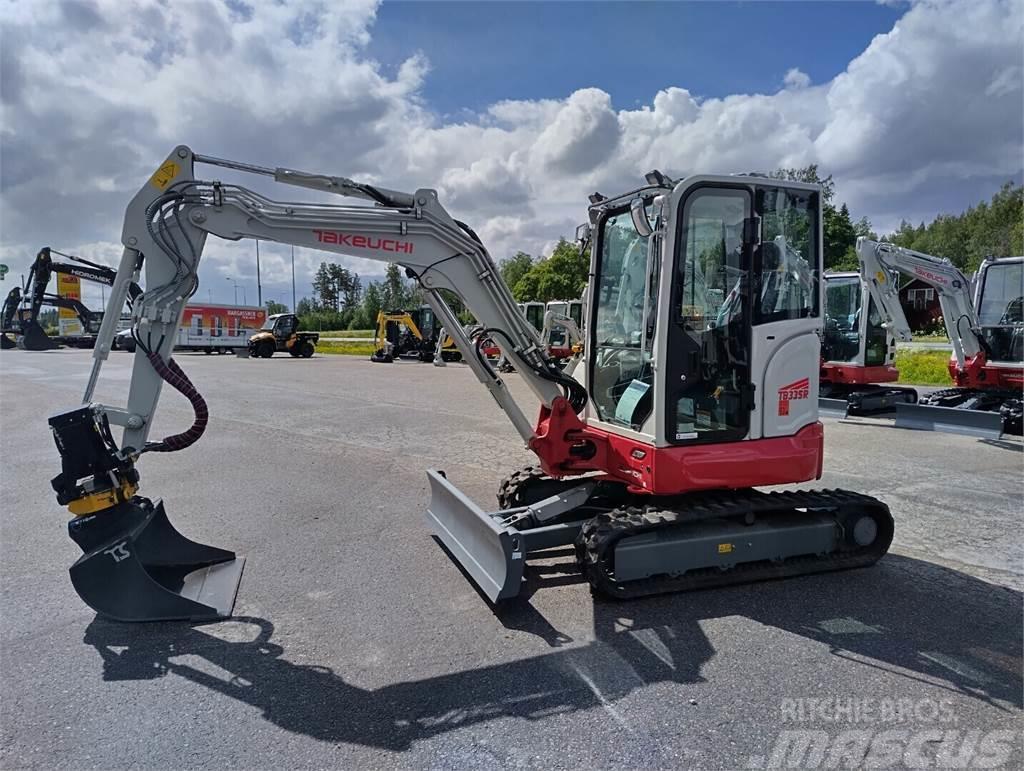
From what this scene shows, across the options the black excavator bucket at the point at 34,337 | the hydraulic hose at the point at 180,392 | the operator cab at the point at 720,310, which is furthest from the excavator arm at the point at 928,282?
the black excavator bucket at the point at 34,337

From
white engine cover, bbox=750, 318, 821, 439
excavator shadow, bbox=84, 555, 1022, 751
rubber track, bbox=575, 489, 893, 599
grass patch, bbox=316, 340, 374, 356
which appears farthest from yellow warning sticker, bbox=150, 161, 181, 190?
grass patch, bbox=316, 340, 374, 356

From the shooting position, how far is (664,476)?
4.68m

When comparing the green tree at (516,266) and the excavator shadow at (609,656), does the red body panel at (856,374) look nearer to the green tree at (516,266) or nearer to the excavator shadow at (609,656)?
the excavator shadow at (609,656)

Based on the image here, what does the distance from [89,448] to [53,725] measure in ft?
5.33

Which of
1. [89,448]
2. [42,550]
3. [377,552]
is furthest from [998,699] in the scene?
[42,550]

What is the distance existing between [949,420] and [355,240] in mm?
11247

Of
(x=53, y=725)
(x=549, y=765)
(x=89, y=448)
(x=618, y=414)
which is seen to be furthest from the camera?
(x=618, y=414)

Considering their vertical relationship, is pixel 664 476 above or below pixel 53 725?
above

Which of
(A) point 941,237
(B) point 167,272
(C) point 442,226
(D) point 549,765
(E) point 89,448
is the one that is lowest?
(D) point 549,765

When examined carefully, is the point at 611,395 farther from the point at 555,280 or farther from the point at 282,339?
the point at 555,280

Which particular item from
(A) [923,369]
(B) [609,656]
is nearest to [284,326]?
(A) [923,369]

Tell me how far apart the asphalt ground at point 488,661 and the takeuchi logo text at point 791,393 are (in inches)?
52.6

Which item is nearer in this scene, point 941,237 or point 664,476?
point 664,476

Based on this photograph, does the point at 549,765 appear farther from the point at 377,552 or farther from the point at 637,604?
the point at 377,552
